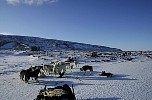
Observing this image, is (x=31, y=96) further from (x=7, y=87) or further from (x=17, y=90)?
(x=7, y=87)

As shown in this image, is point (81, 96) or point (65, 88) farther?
point (81, 96)

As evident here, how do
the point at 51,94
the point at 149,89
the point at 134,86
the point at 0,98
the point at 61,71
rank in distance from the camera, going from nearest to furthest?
1. the point at 51,94
2. the point at 0,98
3. the point at 149,89
4. the point at 134,86
5. the point at 61,71

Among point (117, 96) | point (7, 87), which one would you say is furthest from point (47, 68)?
point (117, 96)

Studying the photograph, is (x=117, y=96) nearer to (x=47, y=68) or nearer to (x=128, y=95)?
(x=128, y=95)

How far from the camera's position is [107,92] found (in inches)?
592

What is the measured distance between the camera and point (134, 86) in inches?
681

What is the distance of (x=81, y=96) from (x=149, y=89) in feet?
16.0

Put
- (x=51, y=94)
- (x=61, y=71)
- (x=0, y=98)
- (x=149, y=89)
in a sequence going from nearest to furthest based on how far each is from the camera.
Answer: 1. (x=51, y=94)
2. (x=0, y=98)
3. (x=149, y=89)
4. (x=61, y=71)

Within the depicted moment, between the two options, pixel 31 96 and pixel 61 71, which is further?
pixel 61 71

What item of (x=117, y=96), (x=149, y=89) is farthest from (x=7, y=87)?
(x=149, y=89)


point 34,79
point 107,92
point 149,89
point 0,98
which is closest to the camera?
point 0,98

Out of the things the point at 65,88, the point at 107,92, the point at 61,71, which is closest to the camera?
the point at 65,88

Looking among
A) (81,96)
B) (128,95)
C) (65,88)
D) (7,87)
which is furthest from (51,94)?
(7,87)

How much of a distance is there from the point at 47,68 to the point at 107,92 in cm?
994
